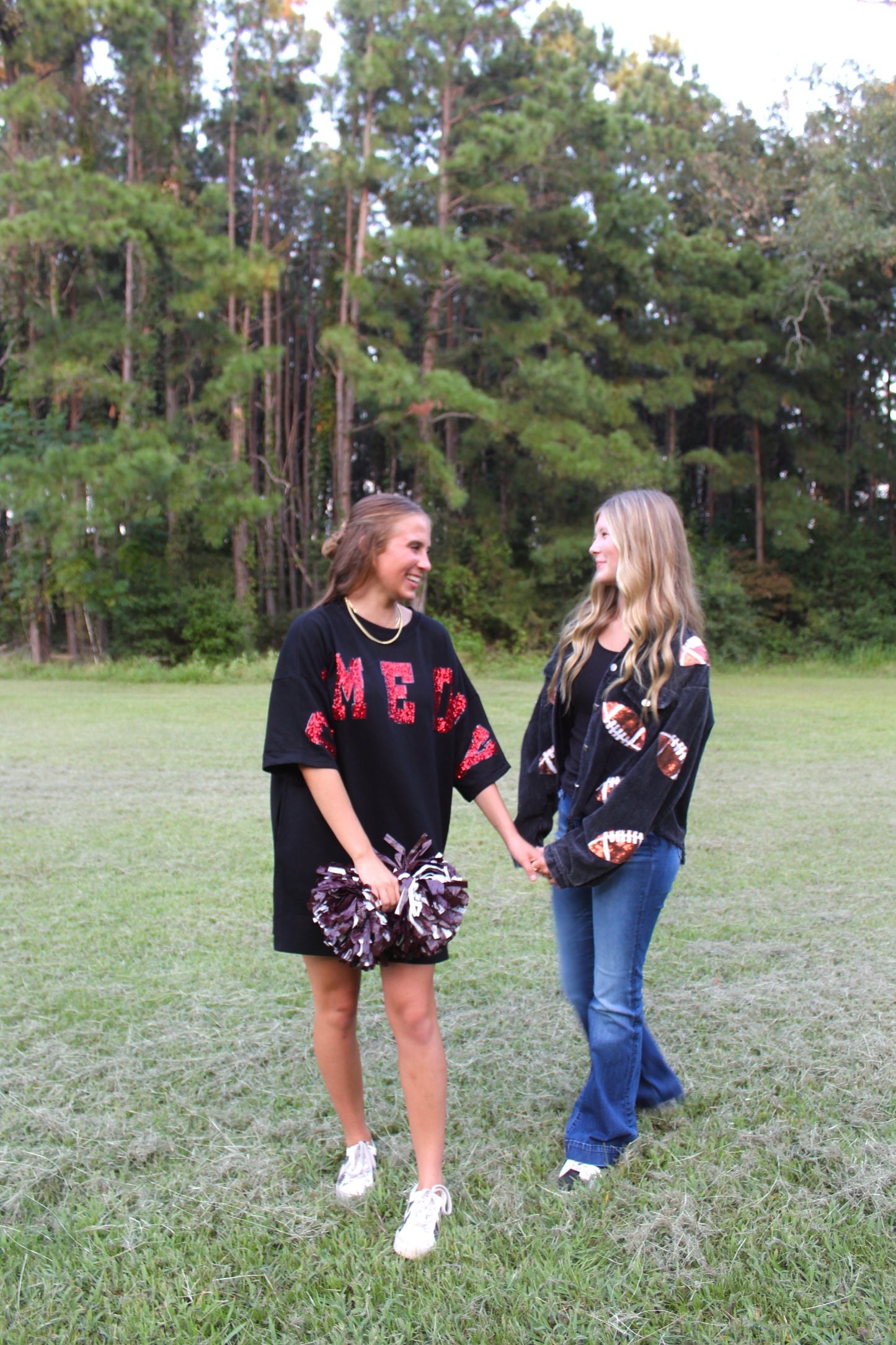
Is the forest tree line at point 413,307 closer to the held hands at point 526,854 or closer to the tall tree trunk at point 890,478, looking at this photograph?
the tall tree trunk at point 890,478

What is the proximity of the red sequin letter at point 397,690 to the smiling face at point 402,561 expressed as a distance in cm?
16

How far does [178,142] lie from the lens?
2267 cm

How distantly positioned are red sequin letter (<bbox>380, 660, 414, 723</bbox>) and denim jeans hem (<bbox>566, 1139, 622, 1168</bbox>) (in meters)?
1.11

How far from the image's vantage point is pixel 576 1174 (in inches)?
97.9

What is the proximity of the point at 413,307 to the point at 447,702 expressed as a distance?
2168cm

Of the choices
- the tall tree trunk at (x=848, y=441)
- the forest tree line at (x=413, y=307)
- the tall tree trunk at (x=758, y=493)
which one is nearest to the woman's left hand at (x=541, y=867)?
the forest tree line at (x=413, y=307)

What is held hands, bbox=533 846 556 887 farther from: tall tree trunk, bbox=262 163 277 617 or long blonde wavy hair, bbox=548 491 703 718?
tall tree trunk, bbox=262 163 277 617

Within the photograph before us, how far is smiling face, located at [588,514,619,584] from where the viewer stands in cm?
254

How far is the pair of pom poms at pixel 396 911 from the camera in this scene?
2.14 m

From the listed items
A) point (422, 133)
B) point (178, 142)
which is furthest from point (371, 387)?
point (178, 142)

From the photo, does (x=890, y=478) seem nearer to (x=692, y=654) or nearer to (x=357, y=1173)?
(x=692, y=654)

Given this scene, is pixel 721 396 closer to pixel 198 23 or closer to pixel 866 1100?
pixel 198 23

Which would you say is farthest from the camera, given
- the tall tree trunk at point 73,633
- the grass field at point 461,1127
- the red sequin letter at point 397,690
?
the tall tree trunk at point 73,633

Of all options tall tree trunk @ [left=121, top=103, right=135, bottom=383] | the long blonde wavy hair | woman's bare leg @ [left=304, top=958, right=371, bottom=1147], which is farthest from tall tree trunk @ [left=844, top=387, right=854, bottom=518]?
woman's bare leg @ [left=304, top=958, right=371, bottom=1147]
